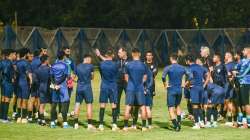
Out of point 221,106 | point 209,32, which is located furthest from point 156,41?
point 221,106

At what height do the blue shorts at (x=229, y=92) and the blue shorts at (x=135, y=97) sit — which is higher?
the blue shorts at (x=229, y=92)

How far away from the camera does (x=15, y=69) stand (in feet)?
62.2

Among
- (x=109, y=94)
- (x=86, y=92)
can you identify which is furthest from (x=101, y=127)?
(x=86, y=92)

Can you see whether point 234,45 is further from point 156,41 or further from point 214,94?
point 214,94

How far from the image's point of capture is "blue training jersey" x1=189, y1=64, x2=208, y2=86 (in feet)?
58.8

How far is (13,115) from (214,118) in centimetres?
636

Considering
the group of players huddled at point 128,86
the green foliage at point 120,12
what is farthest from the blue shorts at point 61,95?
the green foliage at point 120,12

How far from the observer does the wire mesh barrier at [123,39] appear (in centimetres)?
4278

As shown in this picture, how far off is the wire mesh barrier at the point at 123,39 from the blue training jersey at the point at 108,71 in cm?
2410

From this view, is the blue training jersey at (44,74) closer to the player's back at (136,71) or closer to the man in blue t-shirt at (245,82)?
the player's back at (136,71)

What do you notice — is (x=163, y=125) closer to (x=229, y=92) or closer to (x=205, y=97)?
(x=205, y=97)

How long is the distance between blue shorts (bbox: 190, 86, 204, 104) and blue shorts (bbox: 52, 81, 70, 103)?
356cm

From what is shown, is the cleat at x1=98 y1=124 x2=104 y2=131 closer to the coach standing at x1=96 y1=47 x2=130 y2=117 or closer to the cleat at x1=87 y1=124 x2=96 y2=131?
the cleat at x1=87 y1=124 x2=96 y2=131

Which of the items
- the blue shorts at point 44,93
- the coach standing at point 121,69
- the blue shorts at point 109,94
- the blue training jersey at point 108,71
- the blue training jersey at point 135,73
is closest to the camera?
the blue training jersey at point 135,73
